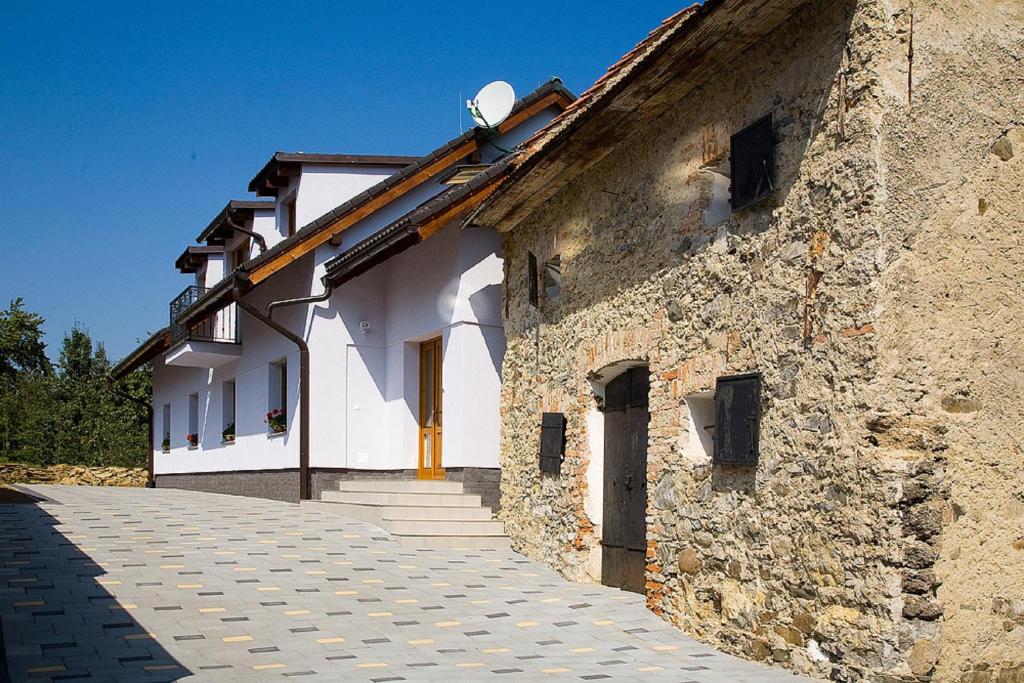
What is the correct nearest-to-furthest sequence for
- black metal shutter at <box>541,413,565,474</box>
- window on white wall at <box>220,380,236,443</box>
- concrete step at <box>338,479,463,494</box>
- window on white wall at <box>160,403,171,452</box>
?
black metal shutter at <box>541,413,565,474</box> < concrete step at <box>338,479,463,494</box> < window on white wall at <box>220,380,236,443</box> < window on white wall at <box>160,403,171,452</box>

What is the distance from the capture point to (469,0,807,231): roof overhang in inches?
295

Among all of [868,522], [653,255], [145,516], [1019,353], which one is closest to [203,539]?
[145,516]

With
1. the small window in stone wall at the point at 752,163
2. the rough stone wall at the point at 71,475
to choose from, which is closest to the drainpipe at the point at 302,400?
the small window in stone wall at the point at 752,163

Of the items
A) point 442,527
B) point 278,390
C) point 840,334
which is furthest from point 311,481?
point 840,334

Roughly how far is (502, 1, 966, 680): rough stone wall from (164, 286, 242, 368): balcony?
35.4ft

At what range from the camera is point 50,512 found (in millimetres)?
14109

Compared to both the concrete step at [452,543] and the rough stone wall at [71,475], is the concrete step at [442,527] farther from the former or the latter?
the rough stone wall at [71,475]

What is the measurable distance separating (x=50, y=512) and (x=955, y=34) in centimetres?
1232

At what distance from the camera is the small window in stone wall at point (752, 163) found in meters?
7.66

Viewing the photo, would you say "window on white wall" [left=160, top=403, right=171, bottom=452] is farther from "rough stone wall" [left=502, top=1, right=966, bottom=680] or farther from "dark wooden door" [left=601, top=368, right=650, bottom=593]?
"rough stone wall" [left=502, top=1, right=966, bottom=680]

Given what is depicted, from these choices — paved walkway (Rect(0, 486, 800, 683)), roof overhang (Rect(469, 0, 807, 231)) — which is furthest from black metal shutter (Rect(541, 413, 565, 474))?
roof overhang (Rect(469, 0, 807, 231))

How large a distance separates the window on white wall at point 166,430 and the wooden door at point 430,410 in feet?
37.5

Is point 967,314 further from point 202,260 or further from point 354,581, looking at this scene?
point 202,260

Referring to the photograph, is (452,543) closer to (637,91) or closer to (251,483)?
(637,91)
